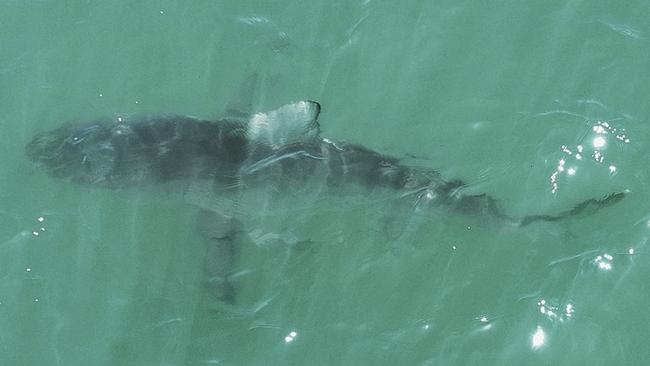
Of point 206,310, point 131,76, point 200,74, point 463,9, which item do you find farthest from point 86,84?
point 463,9

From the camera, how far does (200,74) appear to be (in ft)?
35.4

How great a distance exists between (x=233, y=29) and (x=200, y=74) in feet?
2.30

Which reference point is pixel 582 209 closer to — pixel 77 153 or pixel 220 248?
pixel 220 248

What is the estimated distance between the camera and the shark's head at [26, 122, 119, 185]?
394 inches

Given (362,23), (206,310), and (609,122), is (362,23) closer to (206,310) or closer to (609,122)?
(609,122)

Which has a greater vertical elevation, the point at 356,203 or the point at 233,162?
the point at 233,162

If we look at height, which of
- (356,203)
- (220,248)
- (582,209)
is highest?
(582,209)

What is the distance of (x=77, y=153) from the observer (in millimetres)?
10062

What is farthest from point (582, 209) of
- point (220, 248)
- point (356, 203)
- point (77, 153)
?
point (77, 153)

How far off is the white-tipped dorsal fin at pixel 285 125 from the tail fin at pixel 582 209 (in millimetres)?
2470

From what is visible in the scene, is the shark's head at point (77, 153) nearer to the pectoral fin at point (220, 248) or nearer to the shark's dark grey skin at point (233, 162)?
the shark's dark grey skin at point (233, 162)

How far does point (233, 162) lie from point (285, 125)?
726mm

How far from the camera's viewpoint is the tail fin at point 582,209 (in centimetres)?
1002

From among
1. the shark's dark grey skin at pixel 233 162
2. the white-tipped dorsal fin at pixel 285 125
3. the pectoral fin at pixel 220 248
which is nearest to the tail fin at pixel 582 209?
the shark's dark grey skin at pixel 233 162
